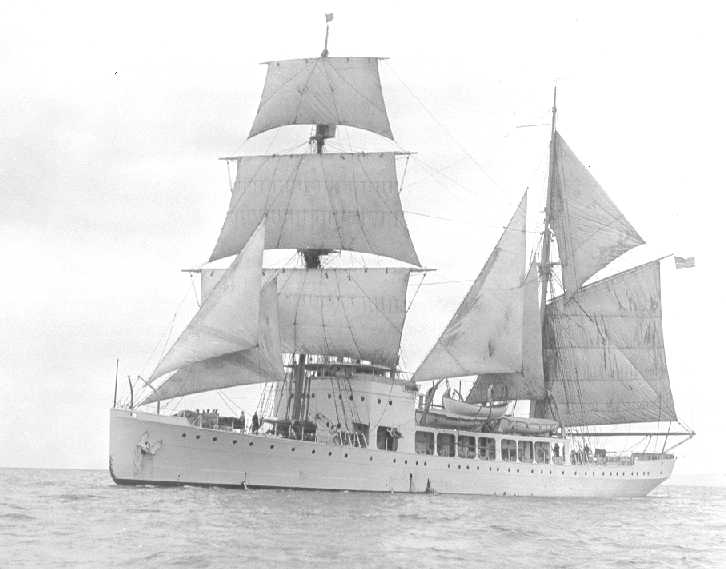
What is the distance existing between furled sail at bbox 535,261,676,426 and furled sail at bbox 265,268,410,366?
12.5 meters

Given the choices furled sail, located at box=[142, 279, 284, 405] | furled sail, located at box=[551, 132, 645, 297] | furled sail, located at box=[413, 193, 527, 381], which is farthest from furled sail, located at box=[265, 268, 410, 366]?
furled sail, located at box=[551, 132, 645, 297]

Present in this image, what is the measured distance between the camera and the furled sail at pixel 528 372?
59.7 metres

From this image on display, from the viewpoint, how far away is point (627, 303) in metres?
63.2

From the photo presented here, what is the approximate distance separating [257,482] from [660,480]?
32.2 meters

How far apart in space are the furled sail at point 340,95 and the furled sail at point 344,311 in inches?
308

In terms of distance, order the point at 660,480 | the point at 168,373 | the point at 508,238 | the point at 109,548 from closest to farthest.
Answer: the point at 109,548
the point at 168,373
the point at 508,238
the point at 660,480

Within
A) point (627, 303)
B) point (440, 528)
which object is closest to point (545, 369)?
point (627, 303)

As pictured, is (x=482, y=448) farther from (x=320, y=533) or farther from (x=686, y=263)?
(x=320, y=533)

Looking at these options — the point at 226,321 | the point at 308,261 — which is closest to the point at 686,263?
the point at 308,261

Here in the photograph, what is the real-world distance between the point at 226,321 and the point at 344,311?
409 inches

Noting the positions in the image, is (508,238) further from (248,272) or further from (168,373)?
(168,373)

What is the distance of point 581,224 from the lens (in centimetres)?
6412

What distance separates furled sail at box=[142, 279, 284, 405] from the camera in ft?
150

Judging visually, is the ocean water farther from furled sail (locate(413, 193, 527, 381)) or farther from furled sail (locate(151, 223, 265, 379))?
furled sail (locate(413, 193, 527, 381))
